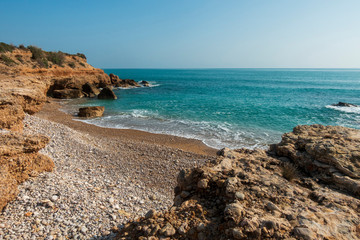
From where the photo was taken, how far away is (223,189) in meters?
4.32

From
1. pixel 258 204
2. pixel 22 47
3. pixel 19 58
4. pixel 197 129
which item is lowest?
pixel 197 129

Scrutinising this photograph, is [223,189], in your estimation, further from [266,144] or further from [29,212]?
[266,144]

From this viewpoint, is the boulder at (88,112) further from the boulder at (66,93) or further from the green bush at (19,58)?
the green bush at (19,58)

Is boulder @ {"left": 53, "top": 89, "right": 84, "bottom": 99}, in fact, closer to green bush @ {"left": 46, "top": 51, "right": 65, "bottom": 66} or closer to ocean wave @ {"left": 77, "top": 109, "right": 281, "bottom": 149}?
green bush @ {"left": 46, "top": 51, "right": 65, "bottom": 66}

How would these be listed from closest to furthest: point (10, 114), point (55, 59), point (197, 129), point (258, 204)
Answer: point (258, 204), point (10, 114), point (197, 129), point (55, 59)

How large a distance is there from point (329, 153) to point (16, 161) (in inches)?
374

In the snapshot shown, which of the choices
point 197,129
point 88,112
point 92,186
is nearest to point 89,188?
point 92,186

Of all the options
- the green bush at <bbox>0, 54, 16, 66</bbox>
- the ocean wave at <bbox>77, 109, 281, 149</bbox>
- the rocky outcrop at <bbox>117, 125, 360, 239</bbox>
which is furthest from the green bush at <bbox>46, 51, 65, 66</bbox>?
the rocky outcrop at <bbox>117, 125, 360, 239</bbox>

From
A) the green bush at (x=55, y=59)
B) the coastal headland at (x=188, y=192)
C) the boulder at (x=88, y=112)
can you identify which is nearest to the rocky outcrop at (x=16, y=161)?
the coastal headland at (x=188, y=192)

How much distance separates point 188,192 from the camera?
4746mm

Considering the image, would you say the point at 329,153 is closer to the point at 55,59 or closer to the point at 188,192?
the point at 188,192

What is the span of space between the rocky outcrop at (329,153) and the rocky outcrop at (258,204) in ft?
0.11

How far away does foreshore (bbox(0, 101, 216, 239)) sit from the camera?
5.30 meters

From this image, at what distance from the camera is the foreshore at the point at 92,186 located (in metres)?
5.30
